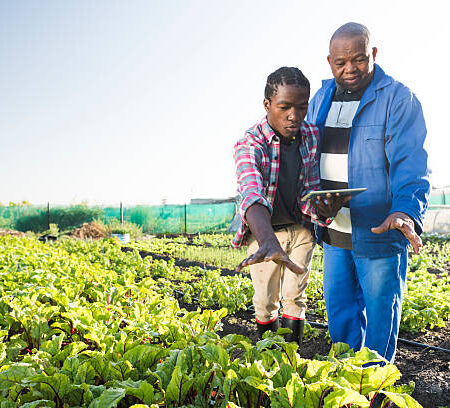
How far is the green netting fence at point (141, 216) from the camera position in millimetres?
18047

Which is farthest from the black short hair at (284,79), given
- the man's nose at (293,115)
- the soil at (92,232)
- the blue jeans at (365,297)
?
the soil at (92,232)

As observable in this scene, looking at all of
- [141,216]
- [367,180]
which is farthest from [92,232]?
[367,180]

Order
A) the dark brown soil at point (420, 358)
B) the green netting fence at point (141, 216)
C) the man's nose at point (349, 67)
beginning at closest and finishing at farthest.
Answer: the man's nose at point (349, 67) < the dark brown soil at point (420, 358) < the green netting fence at point (141, 216)

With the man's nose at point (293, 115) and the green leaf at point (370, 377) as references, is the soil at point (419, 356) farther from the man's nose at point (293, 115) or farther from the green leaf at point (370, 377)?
the man's nose at point (293, 115)

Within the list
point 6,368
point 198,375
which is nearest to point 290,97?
point 198,375

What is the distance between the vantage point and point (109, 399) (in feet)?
4.20

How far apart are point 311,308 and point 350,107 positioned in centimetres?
285

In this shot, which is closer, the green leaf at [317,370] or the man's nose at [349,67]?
the green leaf at [317,370]

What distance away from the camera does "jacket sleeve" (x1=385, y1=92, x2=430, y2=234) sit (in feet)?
6.81

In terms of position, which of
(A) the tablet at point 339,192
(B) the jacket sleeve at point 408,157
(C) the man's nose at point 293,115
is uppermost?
(C) the man's nose at point 293,115

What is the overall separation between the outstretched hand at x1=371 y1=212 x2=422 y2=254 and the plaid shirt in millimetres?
448

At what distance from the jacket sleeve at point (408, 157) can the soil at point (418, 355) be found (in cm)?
135

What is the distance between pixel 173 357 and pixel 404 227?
1158 mm

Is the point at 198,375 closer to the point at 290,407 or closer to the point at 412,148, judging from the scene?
the point at 290,407
